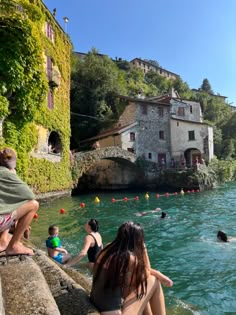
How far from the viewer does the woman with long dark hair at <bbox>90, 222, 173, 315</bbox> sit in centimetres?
371

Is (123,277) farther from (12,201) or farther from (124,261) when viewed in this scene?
(12,201)

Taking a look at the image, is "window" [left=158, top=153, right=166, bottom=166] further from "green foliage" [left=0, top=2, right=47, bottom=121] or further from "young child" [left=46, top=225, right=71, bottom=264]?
"young child" [left=46, top=225, right=71, bottom=264]

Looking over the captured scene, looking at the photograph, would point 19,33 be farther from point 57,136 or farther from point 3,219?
point 3,219

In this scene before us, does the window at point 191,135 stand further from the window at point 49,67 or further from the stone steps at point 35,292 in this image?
the stone steps at point 35,292

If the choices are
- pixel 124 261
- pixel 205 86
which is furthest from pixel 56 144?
pixel 205 86

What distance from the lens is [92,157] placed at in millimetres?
30516

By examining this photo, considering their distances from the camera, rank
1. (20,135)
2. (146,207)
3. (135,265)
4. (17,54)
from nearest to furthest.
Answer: (135,265) < (17,54) < (20,135) < (146,207)

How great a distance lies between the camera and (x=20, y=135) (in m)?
17.9

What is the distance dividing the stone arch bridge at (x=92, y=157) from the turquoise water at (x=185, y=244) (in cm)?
839

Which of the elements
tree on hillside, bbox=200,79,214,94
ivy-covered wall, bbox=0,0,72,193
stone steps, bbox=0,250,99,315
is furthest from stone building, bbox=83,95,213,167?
tree on hillside, bbox=200,79,214,94

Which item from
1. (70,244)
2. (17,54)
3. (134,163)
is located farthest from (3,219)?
(134,163)

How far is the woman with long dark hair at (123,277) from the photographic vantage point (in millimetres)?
3713

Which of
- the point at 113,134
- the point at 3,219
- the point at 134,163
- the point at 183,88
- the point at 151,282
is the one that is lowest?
the point at 151,282

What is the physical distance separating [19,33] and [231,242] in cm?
1392
